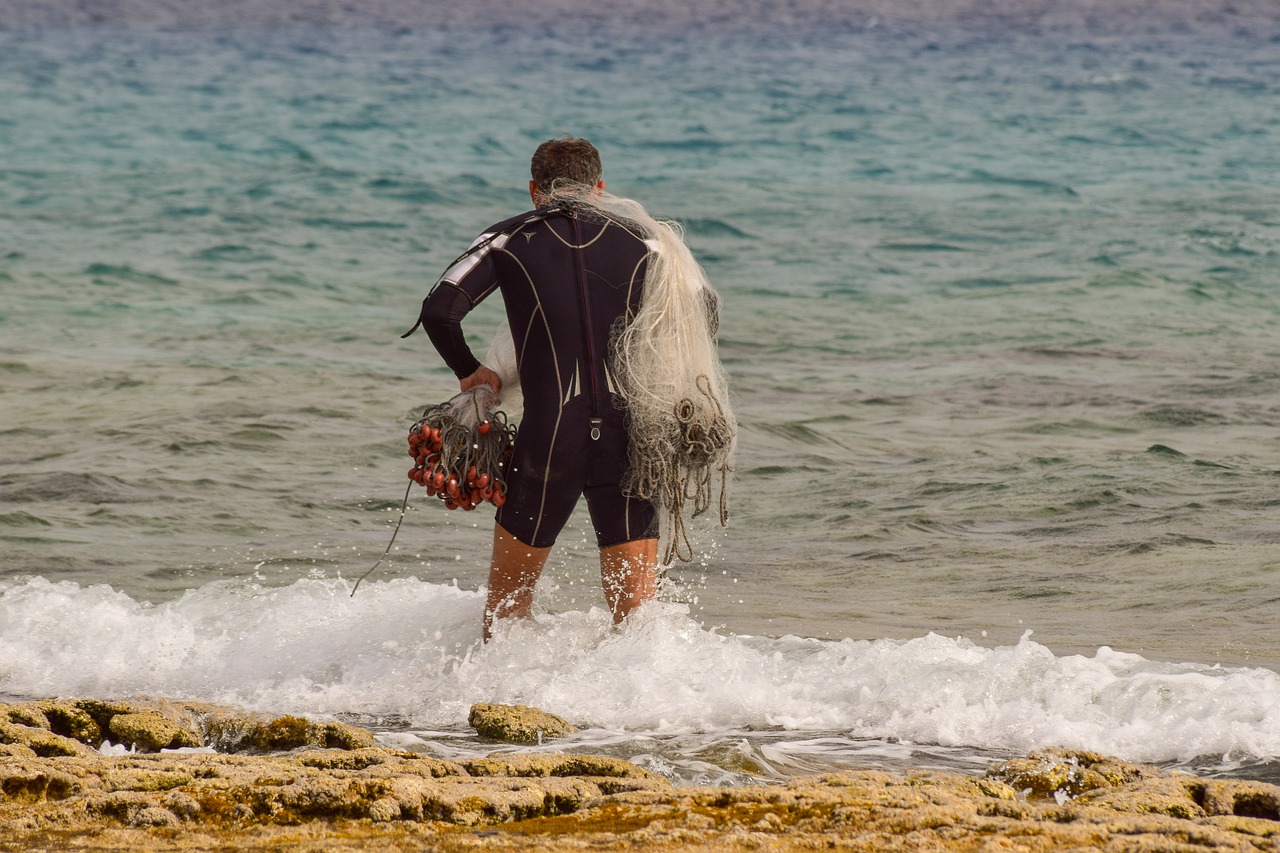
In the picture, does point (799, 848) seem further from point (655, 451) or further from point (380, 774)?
point (655, 451)

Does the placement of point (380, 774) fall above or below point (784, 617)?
above

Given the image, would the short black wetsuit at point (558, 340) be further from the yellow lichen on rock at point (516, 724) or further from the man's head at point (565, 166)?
the yellow lichen on rock at point (516, 724)

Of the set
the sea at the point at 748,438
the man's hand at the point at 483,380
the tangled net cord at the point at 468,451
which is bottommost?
the sea at the point at 748,438

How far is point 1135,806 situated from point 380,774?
1.83 m

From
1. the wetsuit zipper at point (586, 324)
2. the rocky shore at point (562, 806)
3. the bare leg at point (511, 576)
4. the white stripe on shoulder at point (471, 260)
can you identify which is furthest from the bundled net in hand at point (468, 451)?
the rocky shore at point (562, 806)

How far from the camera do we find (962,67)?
4628 cm

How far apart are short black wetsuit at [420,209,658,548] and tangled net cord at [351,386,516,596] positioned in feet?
0.20

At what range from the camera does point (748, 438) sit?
10.5 metres

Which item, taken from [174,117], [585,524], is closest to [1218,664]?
[585,524]

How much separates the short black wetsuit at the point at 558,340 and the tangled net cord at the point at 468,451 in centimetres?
6

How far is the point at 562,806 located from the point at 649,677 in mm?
1429

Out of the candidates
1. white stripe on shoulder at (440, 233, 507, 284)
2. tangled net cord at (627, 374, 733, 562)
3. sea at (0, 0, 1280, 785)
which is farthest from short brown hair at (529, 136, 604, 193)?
sea at (0, 0, 1280, 785)

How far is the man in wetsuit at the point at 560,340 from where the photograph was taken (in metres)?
4.80

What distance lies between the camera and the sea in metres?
5.00
